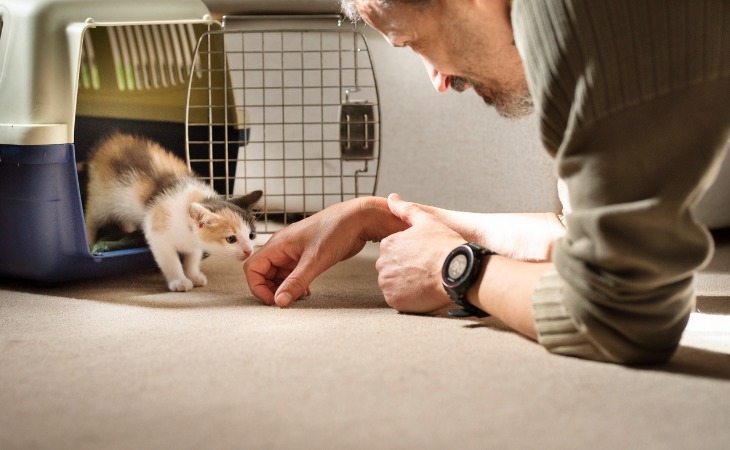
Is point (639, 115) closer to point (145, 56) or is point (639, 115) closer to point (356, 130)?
point (356, 130)

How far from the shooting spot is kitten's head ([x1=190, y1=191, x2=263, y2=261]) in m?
1.88

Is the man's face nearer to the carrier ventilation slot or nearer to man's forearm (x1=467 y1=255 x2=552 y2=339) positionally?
man's forearm (x1=467 y1=255 x2=552 y2=339)

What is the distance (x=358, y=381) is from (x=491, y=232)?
728mm

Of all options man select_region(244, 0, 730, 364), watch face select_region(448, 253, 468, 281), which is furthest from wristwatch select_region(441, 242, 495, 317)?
man select_region(244, 0, 730, 364)

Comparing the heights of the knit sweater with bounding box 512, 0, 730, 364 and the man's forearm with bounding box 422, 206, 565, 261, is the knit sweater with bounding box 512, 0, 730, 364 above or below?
above

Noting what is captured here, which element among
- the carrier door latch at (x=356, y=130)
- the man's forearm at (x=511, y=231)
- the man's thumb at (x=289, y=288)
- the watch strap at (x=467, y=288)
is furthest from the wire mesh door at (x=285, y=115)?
the watch strap at (x=467, y=288)

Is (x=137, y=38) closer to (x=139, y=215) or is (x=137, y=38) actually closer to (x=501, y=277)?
(x=139, y=215)

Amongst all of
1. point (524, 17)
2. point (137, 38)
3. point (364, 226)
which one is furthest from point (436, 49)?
point (137, 38)

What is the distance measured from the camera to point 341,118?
2236mm

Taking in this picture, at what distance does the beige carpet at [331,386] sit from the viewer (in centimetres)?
86

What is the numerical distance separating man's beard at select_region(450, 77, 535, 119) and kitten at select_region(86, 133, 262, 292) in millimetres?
720

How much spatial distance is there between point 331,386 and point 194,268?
1.02m

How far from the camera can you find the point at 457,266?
1.28 metres

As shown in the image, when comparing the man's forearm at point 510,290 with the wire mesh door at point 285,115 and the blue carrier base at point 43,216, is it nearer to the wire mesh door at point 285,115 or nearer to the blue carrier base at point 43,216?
the blue carrier base at point 43,216
